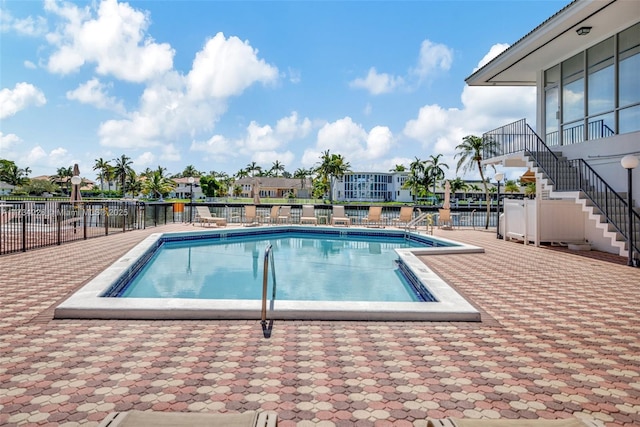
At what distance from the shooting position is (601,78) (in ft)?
38.2

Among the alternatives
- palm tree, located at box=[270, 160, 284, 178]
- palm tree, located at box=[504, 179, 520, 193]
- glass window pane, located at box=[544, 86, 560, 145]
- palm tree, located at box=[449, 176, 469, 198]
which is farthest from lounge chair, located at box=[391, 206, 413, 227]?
palm tree, located at box=[270, 160, 284, 178]

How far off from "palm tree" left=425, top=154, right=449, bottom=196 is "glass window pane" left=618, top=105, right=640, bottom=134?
54.9m

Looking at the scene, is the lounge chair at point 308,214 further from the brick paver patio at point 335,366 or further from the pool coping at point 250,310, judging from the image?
the pool coping at point 250,310

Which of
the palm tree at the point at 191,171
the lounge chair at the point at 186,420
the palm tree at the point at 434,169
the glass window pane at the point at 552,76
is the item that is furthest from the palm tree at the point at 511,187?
the lounge chair at the point at 186,420

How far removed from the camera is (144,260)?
9711 mm

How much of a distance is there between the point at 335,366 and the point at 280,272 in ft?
19.5

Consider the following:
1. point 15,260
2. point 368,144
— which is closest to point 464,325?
point 15,260

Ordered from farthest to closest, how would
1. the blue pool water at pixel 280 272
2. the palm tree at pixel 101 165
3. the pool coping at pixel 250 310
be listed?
the palm tree at pixel 101 165, the blue pool water at pixel 280 272, the pool coping at pixel 250 310

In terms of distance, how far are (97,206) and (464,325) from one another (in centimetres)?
1384

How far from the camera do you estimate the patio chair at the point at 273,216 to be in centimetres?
1917

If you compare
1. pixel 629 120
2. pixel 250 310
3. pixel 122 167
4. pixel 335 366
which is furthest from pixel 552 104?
pixel 122 167

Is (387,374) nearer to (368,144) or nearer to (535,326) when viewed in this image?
(535,326)

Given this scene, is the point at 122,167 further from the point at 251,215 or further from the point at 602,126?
the point at 602,126

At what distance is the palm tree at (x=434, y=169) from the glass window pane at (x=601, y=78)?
53623 mm
